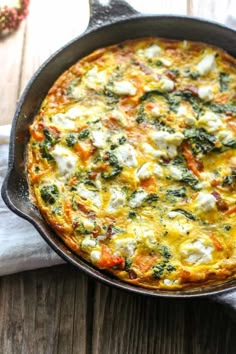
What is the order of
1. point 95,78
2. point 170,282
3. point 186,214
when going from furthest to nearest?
→ point 95,78 → point 186,214 → point 170,282

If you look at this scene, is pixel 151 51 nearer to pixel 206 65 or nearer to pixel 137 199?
pixel 206 65

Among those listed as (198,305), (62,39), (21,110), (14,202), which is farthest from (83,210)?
(62,39)

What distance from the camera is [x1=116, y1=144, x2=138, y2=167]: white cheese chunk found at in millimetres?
3002

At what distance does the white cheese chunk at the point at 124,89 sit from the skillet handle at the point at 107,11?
286 mm

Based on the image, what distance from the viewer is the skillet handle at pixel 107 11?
305 cm

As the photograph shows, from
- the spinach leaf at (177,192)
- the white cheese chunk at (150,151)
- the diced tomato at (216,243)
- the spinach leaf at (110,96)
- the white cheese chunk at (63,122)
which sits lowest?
the diced tomato at (216,243)

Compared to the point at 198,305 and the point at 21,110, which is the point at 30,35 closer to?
the point at 21,110

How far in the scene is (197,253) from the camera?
2859 millimetres

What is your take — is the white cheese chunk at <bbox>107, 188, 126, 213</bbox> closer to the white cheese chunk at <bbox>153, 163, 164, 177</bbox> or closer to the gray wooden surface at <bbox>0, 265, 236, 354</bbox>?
the white cheese chunk at <bbox>153, 163, 164, 177</bbox>

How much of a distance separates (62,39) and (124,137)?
2.52 ft

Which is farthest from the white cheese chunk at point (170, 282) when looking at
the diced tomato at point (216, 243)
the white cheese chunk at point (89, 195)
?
the white cheese chunk at point (89, 195)

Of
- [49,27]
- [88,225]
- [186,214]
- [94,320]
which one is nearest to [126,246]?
[88,225]

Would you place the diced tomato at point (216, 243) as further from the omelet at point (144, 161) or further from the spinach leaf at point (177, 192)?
the spinach leaf at point (177, 192)

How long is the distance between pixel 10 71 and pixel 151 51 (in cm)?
75
